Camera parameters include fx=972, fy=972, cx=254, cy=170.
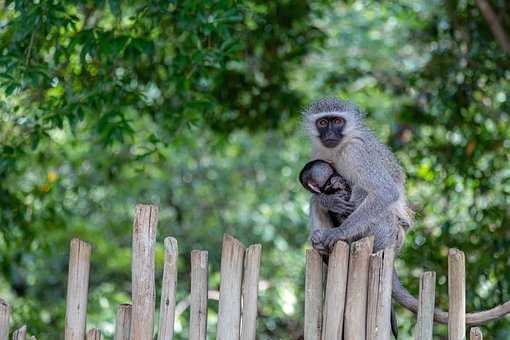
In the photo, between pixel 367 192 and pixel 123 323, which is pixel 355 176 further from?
pixel 123 323

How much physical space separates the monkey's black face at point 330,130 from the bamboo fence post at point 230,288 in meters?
1.80

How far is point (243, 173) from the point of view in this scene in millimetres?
9984

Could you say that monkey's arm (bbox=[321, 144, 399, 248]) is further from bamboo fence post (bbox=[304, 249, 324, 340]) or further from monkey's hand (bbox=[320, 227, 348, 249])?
bamboo fence post (bbox=[304, 249, 324, 340])

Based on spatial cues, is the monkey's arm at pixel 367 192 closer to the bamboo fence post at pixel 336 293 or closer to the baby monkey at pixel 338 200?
the baby monkey at pixel 338 200

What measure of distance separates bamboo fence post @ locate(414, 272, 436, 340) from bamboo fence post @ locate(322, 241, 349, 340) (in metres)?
0.30

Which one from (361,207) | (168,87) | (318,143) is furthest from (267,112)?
(361,207)

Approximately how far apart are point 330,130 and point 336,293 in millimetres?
1856

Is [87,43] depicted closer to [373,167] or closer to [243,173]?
[373,167]

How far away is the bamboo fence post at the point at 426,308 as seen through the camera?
12.3 feet

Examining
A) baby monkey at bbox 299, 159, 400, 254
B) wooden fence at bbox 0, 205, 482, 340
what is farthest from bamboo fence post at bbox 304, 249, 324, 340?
baby monkey at bbox 299, 159, 400, 254

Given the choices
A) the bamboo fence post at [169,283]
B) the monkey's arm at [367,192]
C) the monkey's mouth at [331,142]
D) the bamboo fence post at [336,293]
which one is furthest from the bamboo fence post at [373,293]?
the monkey's mouth at [331,142]

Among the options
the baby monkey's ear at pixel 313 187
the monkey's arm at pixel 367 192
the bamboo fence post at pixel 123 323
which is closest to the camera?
the bamboo fence post at pixel 123 323

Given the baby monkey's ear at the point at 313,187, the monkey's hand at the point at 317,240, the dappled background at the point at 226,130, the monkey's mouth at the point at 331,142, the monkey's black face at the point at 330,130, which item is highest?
the dappled background at the point at 226,130

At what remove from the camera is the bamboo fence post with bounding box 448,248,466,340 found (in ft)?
12.2
